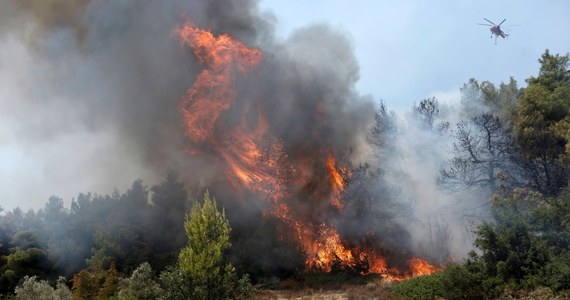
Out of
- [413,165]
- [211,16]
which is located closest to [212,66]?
[211,16]

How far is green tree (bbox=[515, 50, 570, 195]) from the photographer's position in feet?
92.1

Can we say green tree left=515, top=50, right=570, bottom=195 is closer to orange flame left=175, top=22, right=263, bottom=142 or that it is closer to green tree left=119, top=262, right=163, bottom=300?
green tree left=119, top=262, right=163, bottom=300

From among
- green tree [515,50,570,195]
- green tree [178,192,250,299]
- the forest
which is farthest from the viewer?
green tree [515,50,570,195]

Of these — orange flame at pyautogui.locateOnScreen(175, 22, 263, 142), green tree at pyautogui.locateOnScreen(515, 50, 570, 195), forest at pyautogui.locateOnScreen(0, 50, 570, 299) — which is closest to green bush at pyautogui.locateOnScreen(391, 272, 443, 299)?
forest at pyautogui.locateOnScreen(0, 50, 570, 299)

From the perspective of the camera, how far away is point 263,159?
39.8 meters

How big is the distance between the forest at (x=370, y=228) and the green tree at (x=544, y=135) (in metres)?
0.09

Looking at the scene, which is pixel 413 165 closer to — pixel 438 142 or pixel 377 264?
pixel 438 142

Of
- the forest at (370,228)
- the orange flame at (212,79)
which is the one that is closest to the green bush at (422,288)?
the forest at (370,228)

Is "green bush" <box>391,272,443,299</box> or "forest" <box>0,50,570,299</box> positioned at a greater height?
"forest" <box>0,50,570,299</box>

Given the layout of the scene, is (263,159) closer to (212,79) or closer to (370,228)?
(212,79)

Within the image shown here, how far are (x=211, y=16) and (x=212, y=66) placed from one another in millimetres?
6529

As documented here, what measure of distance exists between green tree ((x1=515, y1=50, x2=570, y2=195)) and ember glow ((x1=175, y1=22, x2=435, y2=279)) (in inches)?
373

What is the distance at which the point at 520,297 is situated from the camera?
68.9 ft

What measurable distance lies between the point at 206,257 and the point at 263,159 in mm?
23547
